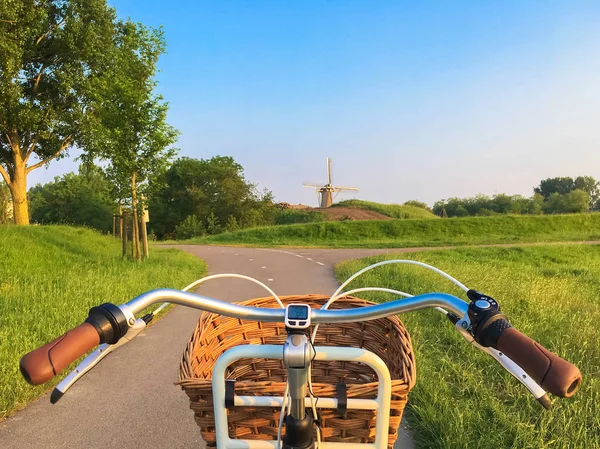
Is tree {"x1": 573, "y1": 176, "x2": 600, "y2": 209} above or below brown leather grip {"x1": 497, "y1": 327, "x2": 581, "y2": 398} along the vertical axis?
above

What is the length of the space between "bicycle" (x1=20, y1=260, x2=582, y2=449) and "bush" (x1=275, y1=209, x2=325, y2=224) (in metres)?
39.4

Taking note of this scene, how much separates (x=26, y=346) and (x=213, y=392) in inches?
146

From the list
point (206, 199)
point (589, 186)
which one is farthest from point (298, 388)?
point (589, 186)

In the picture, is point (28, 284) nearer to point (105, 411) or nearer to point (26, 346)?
point (26, 346)

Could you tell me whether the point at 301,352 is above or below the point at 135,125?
below

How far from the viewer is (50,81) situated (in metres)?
16.7

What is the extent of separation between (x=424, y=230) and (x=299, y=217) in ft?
52.2

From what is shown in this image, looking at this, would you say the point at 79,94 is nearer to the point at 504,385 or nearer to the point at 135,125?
the point at 135,125

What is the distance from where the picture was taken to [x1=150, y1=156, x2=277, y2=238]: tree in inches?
1794

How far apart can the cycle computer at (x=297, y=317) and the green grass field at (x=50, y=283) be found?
1.83 m

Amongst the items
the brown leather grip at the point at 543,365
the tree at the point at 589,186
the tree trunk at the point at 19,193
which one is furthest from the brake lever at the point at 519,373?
the tree at the point at 589,186

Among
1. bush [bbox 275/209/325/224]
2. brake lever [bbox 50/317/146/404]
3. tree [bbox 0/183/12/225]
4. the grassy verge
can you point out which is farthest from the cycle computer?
bush [bbox 275/209/325/224]

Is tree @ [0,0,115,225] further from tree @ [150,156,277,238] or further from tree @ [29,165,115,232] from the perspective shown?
tree @ [29,165,115,232]

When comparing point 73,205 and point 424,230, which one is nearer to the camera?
point 424,230
